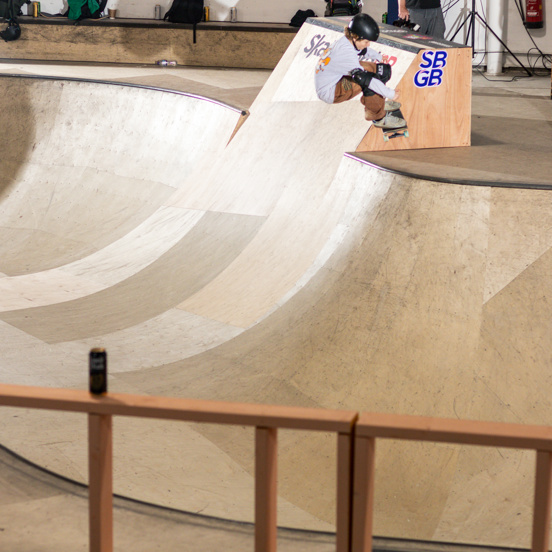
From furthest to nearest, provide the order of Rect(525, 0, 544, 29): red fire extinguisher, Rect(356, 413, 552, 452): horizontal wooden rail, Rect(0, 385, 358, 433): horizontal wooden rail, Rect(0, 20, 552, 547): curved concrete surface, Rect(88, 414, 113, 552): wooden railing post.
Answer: Rect(525, 0, 544, 29): red fire extinguisher
Rect(0, 20, 552, 547): curved concrete surface
Rect(88, 414, 113, 552): wooden railing post
Rect(0, 385, 358, 433): horizontal wooden rail
Rect(356, 413, 552, 452): horizontal wooden rail

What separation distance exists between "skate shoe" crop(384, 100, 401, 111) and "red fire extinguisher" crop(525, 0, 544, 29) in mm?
6812

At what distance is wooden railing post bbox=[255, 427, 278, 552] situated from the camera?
197 centimetres

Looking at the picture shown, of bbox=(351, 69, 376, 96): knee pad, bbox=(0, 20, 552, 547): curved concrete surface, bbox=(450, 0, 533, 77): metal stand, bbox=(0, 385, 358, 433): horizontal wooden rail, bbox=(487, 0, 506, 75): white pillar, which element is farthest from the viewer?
bbox=(487, 0, 506, 75): white pillar

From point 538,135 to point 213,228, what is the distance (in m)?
3.31

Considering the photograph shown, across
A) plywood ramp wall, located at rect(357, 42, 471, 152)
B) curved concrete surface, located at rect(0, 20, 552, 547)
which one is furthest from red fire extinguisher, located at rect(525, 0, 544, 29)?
plywood ramp wall, located at rect(357, 42, 471, 152)

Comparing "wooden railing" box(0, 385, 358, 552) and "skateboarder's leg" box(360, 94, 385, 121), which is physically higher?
"skateboarder's leg" box(360, 94, 385, 121)

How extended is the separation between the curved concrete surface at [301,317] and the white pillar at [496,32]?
17.5 feet

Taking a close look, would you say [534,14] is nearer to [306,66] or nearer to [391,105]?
[306,66]

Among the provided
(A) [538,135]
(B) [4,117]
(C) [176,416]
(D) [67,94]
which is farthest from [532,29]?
(C) [176,416]

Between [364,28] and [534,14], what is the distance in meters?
6.82

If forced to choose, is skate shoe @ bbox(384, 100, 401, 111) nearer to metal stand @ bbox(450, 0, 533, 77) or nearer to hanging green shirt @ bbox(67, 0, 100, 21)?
metal stand @ bbox(450, 0, 533, 77)

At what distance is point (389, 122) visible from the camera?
6.51 meters

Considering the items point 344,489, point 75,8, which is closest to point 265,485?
point 344,489

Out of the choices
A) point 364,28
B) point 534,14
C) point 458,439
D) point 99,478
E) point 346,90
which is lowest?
point 99,478
